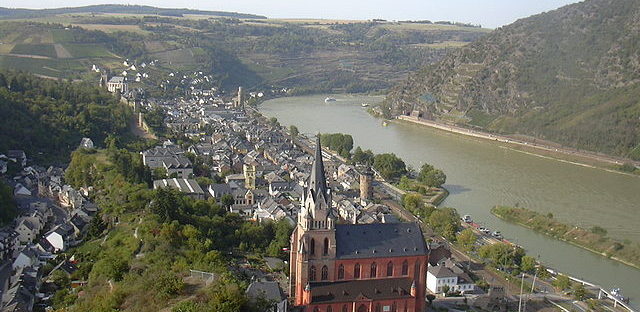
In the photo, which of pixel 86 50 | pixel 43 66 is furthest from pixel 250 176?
pixel 86 50

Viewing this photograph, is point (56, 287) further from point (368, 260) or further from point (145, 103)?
point (145, 103)

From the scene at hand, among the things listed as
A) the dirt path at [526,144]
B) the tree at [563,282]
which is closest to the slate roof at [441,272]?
the tree at [563,282]

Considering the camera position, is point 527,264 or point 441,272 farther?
point 527,264

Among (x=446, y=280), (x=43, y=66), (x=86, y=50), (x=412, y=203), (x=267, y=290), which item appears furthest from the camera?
(x=86, y=50)

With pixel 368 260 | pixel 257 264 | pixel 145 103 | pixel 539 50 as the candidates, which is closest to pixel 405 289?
pixel 368 260

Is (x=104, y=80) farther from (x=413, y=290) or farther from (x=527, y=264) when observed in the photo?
(x=413, y=290)

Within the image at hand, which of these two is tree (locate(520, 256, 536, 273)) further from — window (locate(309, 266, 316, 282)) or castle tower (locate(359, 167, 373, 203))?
castle tower (locate(359, 167, 373, 203))

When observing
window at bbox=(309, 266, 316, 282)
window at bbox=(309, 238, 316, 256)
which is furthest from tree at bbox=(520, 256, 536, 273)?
window at bbox=(309, 238, 316, 256)
